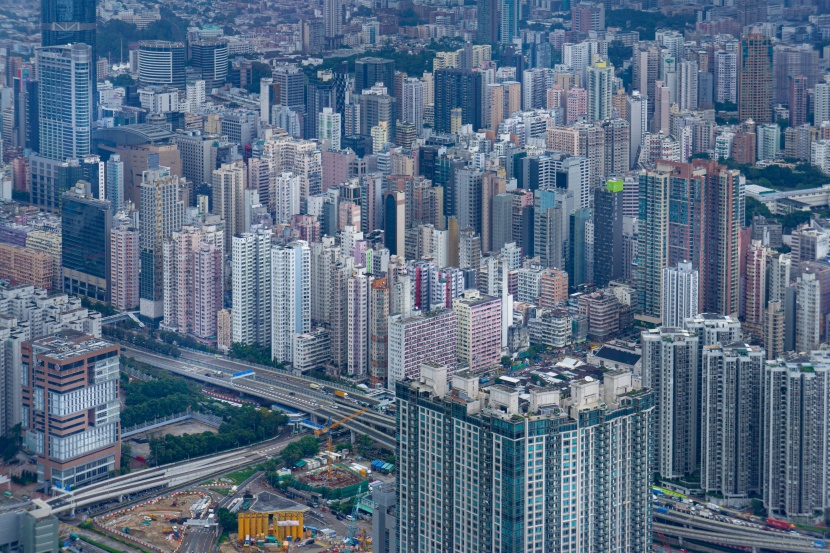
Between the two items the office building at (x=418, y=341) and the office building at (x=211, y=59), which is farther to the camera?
Result: the office building at (x=211, y=59)

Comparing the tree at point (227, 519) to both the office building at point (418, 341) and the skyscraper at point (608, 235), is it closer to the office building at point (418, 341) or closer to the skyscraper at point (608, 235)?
the office building at point (418, 341)

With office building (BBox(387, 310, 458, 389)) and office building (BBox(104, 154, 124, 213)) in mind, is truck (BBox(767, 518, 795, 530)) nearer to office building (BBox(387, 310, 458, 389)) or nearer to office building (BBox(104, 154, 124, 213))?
office building (BBox(387, 310, 458, 389))

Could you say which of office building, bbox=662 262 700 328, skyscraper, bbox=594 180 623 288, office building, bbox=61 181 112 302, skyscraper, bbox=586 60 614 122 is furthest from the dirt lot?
skyscraper, bbox=586 60 614 122

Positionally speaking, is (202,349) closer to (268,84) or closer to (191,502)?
(191,502)

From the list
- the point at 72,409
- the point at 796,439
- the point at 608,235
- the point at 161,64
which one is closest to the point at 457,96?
the point at 161,64

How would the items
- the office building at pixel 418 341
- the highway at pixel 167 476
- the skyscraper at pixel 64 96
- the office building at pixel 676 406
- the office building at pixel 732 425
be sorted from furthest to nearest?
the skyscraper at pixel 64 96, the office building at pixel 418 341, the office building at pixel 676 406, the office building at pixel 732 425, the highway at pixel 167 476

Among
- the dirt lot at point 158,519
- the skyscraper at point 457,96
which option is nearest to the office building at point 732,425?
the dirt lot at point 158,519

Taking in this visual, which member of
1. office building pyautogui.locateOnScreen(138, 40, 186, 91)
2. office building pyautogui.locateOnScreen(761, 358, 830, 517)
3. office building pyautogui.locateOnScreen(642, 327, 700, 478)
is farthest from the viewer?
office building pyautogui.locateOnScreen(138, 40, 186, 91)
